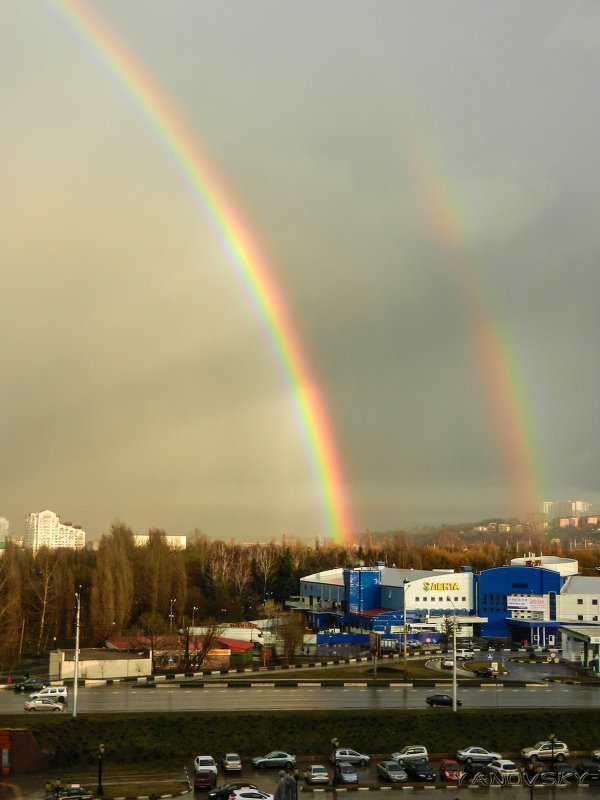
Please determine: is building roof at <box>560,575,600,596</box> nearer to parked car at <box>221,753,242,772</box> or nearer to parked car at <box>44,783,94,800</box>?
parked car at <box>221,753,242,772</box>

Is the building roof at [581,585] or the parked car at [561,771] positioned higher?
the building roof at [581,585]

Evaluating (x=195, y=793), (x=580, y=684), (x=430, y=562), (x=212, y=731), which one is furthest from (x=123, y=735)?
(x=430, y=562)

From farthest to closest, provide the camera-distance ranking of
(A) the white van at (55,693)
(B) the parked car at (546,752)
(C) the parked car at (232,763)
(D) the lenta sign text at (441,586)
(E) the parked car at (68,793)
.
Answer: (D) the lenta sign text at (441,586) → (A) the white van at (55,693) → (B) the parked car at (546,752) → (C) the parked car at (232,763) → (E) the parked car at (68,793)

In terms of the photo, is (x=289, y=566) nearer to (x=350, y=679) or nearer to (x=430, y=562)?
(x=430, y=562)

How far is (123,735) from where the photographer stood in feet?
80.9

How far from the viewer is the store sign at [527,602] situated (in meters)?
56.7

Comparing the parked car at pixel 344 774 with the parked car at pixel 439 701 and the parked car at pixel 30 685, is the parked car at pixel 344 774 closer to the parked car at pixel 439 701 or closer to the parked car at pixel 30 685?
the parked car at pixel 439 701

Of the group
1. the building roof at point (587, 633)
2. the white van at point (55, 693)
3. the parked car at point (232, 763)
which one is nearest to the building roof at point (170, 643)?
the white van at point (55, 693)

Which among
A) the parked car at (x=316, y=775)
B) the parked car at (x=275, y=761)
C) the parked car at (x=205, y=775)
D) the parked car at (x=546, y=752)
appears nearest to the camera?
the parked car at (x=205, y=775)

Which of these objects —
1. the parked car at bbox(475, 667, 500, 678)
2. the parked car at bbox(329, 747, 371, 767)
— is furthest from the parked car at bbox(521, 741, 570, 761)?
the parked car at bbox(475, 667, 500, 678)

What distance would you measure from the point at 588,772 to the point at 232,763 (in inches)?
349

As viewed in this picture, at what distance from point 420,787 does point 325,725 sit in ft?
16.8

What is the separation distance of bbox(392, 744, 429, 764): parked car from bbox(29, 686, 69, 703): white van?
1236 cm

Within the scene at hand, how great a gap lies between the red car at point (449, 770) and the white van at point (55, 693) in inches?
550
